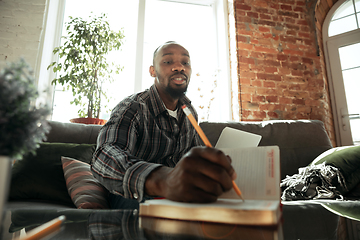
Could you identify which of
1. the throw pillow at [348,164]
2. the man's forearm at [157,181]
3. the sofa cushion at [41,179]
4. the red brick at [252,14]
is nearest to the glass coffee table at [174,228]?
the man's forearm at [157,181]

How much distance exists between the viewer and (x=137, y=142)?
1.00 meters

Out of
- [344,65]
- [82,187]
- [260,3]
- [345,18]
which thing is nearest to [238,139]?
[82,187]

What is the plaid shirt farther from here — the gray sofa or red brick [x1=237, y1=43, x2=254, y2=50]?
red brick [x1=237, y1=43, x2=254, y2=50]

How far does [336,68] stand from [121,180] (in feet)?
10.9

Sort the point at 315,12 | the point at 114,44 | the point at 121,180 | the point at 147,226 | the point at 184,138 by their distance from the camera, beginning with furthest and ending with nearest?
the point at 315,12
the point at 114,44
the point at 184,138
the point at 121,180
the point at 147,226

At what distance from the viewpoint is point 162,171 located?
0.56 m

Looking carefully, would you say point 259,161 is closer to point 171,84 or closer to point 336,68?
point 171,84

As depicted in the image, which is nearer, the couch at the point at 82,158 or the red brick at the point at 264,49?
the couch at the point at 82,158

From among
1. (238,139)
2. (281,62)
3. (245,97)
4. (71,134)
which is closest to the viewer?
(238,139)

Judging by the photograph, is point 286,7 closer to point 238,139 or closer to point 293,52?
point 293,52

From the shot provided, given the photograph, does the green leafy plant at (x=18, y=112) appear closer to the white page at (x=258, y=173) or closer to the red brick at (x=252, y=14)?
the white page at (x=258, y=173)

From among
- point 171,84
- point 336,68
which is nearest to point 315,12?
point 336,68

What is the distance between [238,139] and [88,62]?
1918mm

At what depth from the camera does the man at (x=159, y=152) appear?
0.43 metres
